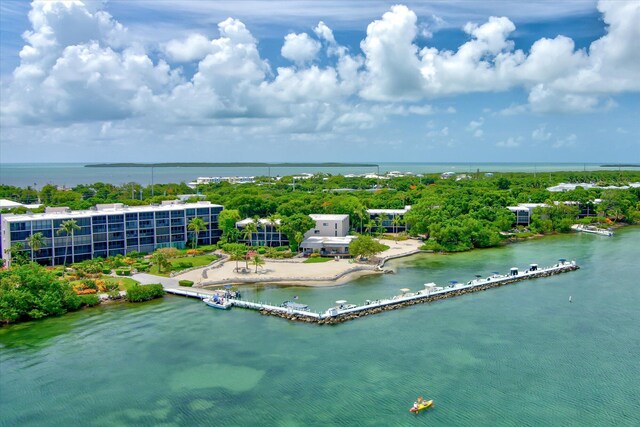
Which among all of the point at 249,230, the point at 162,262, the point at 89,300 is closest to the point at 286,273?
the point at 249,230

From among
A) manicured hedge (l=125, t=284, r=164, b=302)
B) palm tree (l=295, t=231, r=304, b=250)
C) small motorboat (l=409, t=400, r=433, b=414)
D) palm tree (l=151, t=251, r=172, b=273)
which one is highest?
palm tree (l=295, t=231, r=304, b=250)

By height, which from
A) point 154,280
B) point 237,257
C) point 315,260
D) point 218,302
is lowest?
point 218,302

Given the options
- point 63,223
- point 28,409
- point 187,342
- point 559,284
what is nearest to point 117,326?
point 187,342

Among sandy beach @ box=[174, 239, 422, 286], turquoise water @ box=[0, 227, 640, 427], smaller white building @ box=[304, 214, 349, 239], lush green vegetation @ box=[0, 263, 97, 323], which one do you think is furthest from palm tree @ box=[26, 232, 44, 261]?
smaller white building @ box=[304, 214, 349, 239]

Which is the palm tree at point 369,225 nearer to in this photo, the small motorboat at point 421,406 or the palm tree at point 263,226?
the palm tree at point 263,226

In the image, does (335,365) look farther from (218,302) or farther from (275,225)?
(275,225)

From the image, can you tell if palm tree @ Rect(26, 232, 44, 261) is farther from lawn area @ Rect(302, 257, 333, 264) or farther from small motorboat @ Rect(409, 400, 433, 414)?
small motorboat @ Rect(409, 400, 433, 414)

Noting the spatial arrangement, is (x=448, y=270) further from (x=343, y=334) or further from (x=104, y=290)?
(x=104, y=290)
